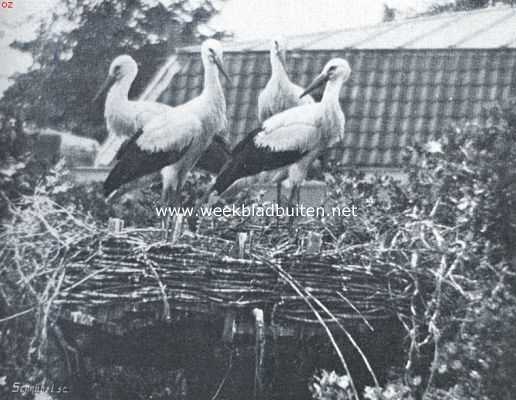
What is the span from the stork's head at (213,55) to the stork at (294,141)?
0.24 m

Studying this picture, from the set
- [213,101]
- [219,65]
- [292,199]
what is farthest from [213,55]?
[292,199]

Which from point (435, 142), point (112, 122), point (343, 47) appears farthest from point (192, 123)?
point (435, 142)

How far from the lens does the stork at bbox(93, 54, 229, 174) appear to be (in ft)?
10.5

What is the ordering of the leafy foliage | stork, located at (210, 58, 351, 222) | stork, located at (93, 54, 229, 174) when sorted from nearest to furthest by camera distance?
the leafy foliage
stork, located at (210, 58, 351, 222)
stork, located at (93, 54, 229, 174)

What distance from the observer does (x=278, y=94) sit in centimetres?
316

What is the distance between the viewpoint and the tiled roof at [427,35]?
320 centimetres

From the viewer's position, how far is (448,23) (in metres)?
3.23

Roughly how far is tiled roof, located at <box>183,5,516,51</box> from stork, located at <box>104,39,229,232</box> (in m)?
0.18

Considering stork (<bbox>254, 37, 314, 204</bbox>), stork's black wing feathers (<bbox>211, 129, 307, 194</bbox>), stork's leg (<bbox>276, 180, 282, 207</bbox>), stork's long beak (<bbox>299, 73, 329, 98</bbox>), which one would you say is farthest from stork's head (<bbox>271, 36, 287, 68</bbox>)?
stork's leg (<bbox>276, 180, 282, 207</bbox>)

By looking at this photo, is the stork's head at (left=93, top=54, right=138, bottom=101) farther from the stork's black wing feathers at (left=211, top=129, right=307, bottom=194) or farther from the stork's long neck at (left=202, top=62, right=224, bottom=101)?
the stork's black wing feathers at (left=211, top=129, right=307, bottom=194)

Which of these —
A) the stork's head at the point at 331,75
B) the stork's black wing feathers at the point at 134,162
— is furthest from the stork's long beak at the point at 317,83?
the stork's black wing feathers at the point at 134,162

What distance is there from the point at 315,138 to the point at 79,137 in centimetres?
76

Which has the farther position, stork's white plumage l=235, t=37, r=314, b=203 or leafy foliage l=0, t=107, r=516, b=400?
stork's white plumage l=235, t=37, r=314, b=203

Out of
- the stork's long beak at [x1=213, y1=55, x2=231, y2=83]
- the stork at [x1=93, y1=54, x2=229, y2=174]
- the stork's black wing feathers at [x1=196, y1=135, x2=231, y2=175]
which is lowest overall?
the stork's black wing feathers at [x1=196, y1=135, x2=231, y2=175]
